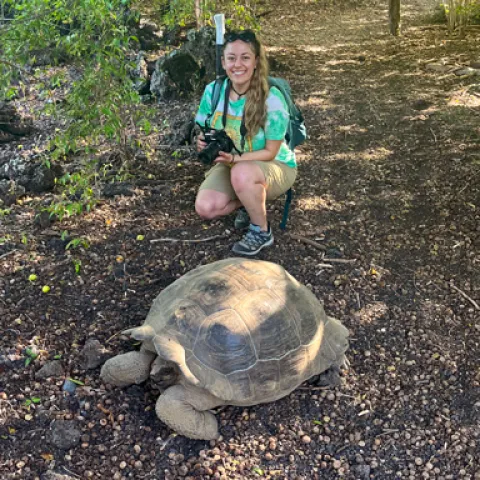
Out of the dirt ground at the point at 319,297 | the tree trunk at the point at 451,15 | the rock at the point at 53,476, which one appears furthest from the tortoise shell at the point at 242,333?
the tree trunk at the point at 451,15

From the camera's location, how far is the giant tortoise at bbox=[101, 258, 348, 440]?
2457 millimetres

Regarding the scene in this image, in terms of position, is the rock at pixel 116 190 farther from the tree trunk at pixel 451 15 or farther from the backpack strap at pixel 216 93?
the tree trunk at pixel 451 15

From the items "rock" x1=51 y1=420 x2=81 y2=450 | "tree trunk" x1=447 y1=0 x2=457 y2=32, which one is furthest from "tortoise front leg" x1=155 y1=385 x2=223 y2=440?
"tree trunk" x1=447 y1=0 x2=457 y2=32

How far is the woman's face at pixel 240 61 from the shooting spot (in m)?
3.21

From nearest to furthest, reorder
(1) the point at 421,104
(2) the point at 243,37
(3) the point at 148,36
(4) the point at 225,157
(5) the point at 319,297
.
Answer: (2) the point at 243,37
(5) the point at 319,297
(4) the point at 225,157
(1) the point at 421,104
(3) the point at 148,36

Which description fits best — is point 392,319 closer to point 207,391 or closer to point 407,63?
point 207,391

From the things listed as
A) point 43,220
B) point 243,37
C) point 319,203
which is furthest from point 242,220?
point 43,220

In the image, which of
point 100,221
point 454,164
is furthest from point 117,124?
point 454,164

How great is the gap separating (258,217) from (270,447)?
5.14 feet

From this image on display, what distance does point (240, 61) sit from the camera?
323cm

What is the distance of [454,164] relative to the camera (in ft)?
15.3

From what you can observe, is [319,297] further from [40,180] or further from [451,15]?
[451,15]

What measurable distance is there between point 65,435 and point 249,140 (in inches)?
81.0

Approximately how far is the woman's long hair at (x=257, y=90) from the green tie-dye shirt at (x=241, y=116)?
44 mm
